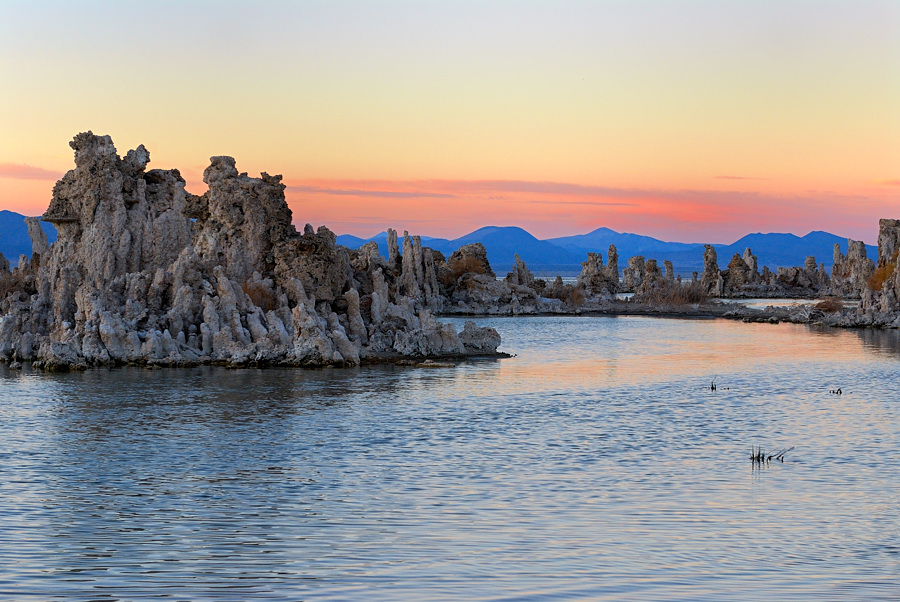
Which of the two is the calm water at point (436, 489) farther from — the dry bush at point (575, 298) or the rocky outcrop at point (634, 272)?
the rocky outcrop at point (634, 272)

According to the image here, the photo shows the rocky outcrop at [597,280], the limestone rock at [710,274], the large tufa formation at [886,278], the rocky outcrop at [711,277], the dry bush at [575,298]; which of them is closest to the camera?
the large tufa formation at [886,278]

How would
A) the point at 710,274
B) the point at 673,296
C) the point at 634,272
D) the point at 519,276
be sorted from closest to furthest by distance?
the point at 519,276 < the point at 673,296 < the point at 710,274 < the point at 634,272

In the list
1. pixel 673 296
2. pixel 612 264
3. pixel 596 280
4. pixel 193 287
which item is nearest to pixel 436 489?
pixel 193 287

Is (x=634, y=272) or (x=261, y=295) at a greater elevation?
(x=634, y=272)

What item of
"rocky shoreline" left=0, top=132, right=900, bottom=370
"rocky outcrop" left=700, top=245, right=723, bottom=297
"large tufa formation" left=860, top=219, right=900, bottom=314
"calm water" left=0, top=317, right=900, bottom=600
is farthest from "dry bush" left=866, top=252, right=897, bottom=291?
"calm water" left=0, top=317, right=900, bottom=600

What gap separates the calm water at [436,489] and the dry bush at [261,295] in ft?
24.5

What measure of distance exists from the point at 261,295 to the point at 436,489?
2901 cm

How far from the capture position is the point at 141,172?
51.7m

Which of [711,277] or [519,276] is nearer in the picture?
[519,276]

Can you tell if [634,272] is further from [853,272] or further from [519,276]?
[519,276]

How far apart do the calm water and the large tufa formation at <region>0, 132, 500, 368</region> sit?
263 cm

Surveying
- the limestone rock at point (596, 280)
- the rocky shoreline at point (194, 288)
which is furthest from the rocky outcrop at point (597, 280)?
the rocky shoreline at point (194, 288)

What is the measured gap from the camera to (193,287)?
42.9 metres

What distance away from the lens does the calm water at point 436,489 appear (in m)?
11.5
